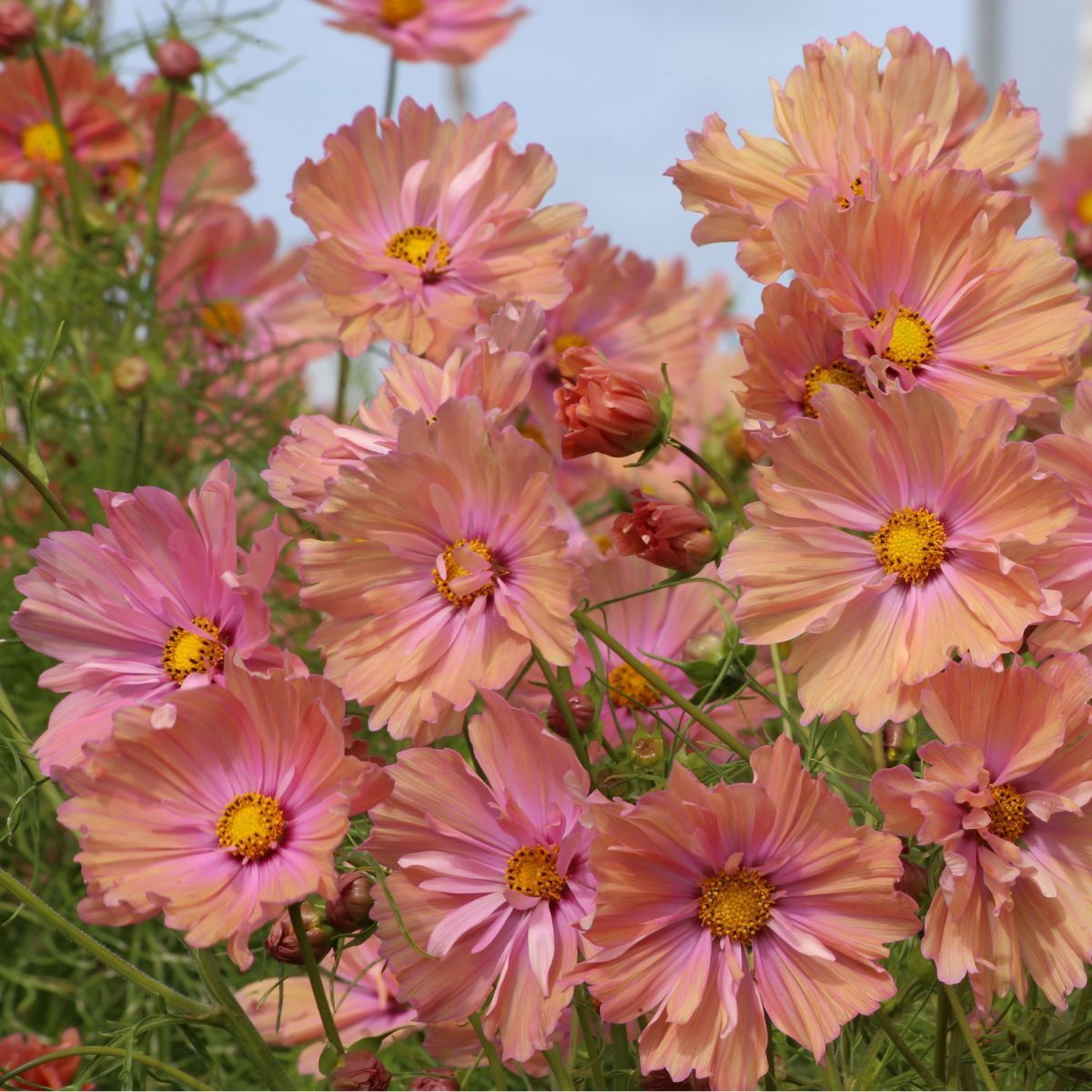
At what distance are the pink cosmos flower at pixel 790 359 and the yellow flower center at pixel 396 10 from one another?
0.57 meters

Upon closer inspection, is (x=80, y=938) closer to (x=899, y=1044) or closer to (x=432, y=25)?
(x=899, y=1044)

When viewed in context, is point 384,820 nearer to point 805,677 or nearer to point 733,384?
point 805,677

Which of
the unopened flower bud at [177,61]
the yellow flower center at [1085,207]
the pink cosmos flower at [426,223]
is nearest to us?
the pink cosmos flower at [426,223]

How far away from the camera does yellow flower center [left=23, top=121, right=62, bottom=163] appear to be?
85 centimetres

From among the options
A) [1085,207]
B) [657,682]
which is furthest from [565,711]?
[1085,207]

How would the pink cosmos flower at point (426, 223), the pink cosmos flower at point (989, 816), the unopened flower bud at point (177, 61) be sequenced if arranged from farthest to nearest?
the unopened flower bud at point (177, 61) → the pink cosmos flower at point (426, 223) → the pink cosmos flower at point (989, 816)

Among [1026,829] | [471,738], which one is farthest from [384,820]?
[1026,829]

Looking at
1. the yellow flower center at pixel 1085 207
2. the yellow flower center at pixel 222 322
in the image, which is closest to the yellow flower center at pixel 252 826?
the yellow flower center at pixel 222 322

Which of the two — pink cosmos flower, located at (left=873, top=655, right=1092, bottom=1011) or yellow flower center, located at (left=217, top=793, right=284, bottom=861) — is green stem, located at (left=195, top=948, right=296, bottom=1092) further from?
A: pink cosmos flower, located at (left=873, top=655, right=1092, bottom=1011)

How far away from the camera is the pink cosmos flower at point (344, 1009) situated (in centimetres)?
50

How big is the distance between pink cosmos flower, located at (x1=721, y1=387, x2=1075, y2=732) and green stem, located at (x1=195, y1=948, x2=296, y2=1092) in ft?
0.52

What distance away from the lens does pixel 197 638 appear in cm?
38

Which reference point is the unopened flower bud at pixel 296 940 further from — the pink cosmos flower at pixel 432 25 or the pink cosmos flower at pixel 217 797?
the pink cosmos flower at pixel 432 25

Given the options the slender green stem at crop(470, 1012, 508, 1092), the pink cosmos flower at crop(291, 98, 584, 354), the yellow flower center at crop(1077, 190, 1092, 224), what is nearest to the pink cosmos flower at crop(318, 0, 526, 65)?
the pink cosmos flower at crop(291, 98, 584, 354)
